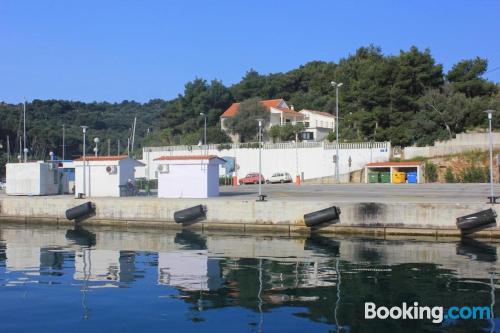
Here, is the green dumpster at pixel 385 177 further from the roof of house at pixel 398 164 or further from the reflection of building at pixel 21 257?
the reflection of building at pixel 21 257

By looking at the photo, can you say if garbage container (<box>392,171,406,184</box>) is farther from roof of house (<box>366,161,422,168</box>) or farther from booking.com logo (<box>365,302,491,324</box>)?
booking.com logo (<box>365,302,491,324</box>)

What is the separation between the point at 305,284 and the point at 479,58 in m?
57.9

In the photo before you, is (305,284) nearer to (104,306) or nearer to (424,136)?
(104,306)

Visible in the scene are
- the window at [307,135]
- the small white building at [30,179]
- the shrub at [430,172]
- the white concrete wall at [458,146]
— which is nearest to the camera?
the small white building at [30,179]

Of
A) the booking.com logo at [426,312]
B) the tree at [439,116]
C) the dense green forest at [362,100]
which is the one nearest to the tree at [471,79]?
the dense green forest at [362,100]

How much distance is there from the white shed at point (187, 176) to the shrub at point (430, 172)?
87.2ft

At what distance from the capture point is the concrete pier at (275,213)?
26031mm

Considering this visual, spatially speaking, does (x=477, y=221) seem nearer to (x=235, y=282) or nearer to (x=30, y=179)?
(x=235, y=282)

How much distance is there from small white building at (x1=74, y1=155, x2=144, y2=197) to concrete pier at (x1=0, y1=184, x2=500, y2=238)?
243 centimetres

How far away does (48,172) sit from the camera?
39.1m

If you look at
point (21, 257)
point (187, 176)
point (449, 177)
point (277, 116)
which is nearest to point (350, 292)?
point (21, 257)

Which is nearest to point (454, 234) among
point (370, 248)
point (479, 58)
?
point (370, 248)

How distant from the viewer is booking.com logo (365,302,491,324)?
13.0 meters

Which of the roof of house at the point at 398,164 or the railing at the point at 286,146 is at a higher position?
the railing at the point at 286,146
